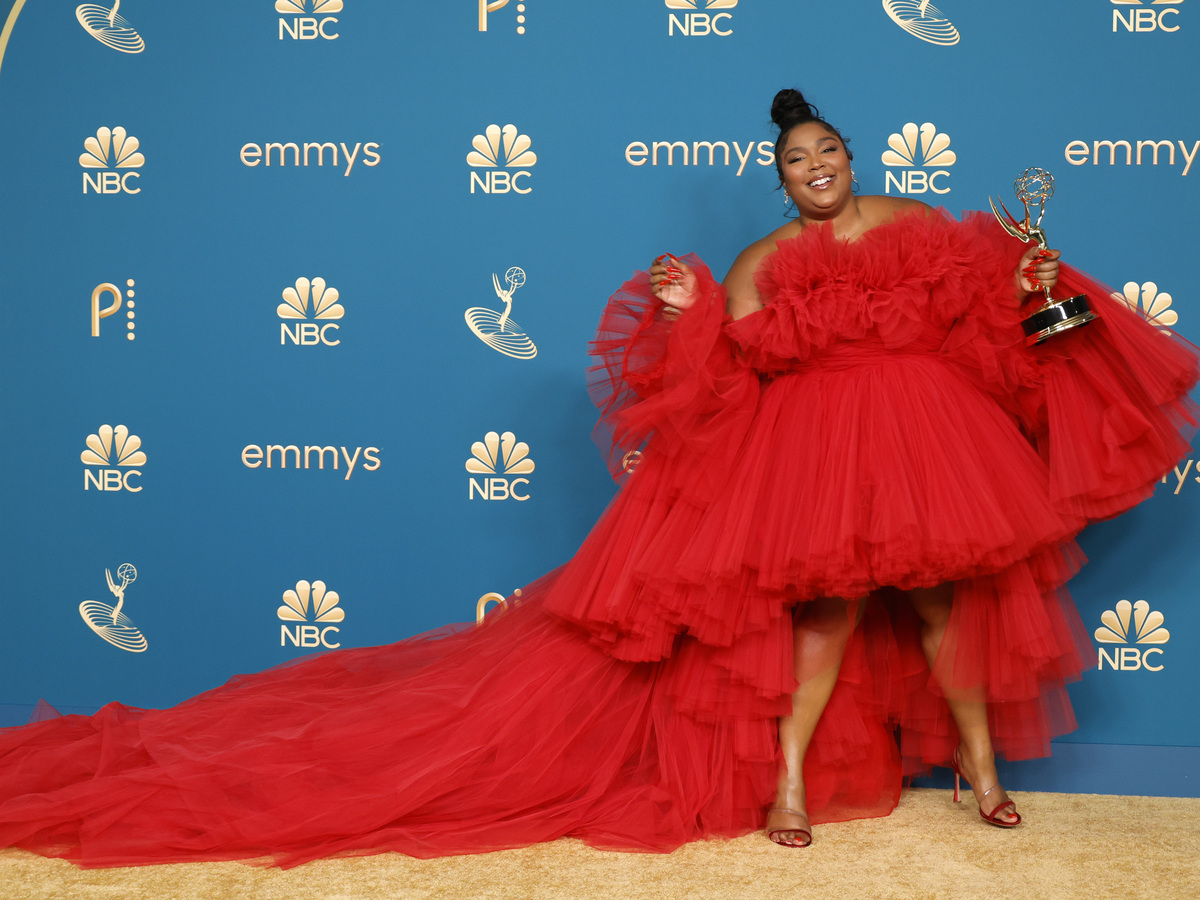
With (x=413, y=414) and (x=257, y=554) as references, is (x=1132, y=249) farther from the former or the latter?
(x=257, y=554)

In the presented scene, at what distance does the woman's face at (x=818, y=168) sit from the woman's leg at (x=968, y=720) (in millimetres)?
847

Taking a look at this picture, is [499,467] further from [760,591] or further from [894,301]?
[894,301]

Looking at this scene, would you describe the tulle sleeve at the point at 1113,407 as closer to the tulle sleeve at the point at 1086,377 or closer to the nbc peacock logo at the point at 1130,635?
the tulle sleeve at the point at 1086,377

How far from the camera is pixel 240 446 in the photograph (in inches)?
108

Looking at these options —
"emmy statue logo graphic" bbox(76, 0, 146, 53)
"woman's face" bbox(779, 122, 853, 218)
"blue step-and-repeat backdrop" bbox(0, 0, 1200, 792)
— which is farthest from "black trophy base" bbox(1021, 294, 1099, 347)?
"emmy statue logo graphic" bbox(76, 0, 146, 53)

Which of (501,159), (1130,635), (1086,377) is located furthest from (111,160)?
(1130,635)

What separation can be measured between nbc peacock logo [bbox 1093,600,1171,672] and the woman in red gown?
0.39 metres

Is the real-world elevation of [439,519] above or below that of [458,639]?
above

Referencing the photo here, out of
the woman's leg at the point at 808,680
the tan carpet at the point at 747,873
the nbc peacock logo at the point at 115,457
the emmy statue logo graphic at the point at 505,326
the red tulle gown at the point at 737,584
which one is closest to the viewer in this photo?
the tan carpet at the point at 747,873

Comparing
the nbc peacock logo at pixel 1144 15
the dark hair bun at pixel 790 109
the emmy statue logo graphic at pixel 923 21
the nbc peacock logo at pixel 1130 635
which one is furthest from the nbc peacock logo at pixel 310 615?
the nbc peacock logo at pixel 1144 15

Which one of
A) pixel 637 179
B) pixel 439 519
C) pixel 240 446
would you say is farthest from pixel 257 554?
pixel 637 179

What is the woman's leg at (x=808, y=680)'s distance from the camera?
204 centimetres

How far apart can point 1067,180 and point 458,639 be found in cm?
186

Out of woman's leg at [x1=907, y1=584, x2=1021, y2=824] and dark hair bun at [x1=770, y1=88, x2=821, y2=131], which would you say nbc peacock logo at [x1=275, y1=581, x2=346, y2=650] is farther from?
dark hair bun at [x1=770, y1=88, x2=821, y2=131]
